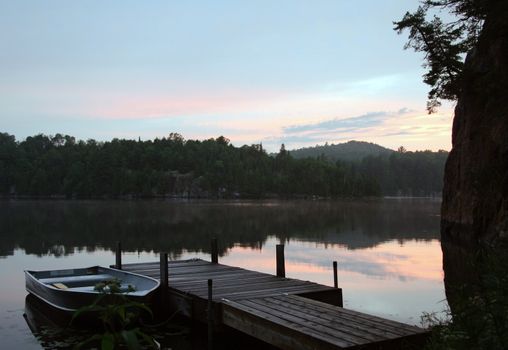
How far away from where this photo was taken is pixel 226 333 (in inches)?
440

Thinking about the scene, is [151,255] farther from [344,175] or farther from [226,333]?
[344,175]

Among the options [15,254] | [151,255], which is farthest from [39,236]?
[151,255]

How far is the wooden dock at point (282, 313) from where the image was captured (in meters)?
7.83

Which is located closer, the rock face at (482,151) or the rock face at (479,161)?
the rock face at (479,161)

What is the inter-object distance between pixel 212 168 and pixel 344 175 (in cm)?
4183

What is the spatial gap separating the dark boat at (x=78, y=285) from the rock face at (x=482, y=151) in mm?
10796

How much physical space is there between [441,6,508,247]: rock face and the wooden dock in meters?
8.33

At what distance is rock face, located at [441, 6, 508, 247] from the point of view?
19609mm

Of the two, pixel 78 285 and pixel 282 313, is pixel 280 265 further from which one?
pixel 78 285

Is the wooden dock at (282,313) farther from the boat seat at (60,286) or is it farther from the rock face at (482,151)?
the rock face at (482,151)

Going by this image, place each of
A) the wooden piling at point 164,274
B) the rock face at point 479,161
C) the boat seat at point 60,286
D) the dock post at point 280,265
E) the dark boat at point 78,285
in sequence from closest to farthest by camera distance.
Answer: the dark boat at point 78,285
the wooden piling at point 164,274
the boat seat at point 60,286
the dock post at point 280,265
the rock face at point 479,161

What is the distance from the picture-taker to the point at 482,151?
32.4 metres

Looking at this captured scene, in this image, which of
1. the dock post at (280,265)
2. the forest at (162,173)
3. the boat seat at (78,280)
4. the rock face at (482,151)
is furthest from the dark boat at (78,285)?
the forest at (162,173)

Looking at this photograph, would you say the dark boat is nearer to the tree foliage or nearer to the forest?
the tree foliage
